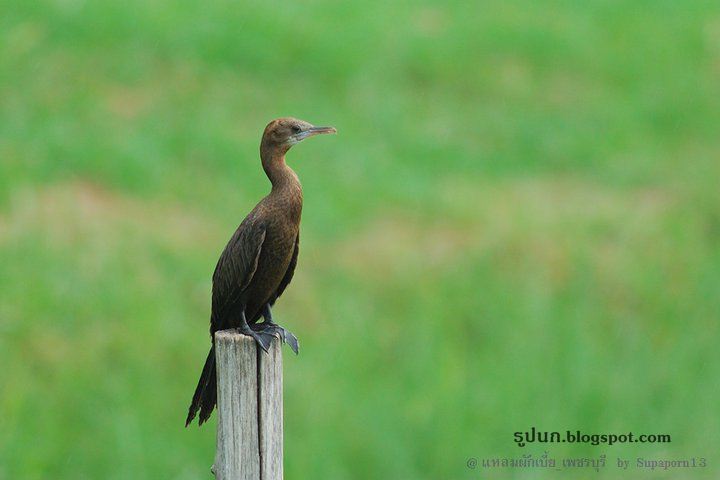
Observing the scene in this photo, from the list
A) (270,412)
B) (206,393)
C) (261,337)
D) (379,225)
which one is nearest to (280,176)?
(261,337)

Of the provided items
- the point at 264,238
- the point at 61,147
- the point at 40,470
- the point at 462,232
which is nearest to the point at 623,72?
the point at 462,232

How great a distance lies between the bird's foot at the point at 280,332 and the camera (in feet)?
12.6

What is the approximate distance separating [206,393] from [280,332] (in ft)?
1.10

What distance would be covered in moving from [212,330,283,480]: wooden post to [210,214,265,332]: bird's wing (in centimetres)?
55

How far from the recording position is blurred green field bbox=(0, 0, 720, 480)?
7.63m

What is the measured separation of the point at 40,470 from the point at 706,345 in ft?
18.3

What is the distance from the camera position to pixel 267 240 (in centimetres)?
396

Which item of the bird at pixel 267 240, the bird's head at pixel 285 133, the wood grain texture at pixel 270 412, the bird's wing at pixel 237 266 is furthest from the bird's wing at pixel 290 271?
the wood grain texture at pixel 270 412

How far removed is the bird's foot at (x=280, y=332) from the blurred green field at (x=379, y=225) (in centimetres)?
324

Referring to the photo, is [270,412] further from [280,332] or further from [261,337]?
[280,332]

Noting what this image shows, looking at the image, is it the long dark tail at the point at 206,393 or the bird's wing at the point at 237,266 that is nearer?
the long dark tail at the point at 206,393

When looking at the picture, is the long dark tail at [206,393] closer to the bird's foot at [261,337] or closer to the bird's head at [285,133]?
the bird's foot at [261,337]

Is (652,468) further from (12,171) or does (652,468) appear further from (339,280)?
(12,171)

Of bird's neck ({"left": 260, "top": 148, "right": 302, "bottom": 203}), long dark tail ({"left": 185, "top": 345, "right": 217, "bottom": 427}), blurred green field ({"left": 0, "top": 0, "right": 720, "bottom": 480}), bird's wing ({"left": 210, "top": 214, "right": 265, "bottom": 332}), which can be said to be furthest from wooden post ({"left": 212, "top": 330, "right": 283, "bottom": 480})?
blurred green field ({"left": 0, "top": 0, "right": 720, "bottom": 480})
